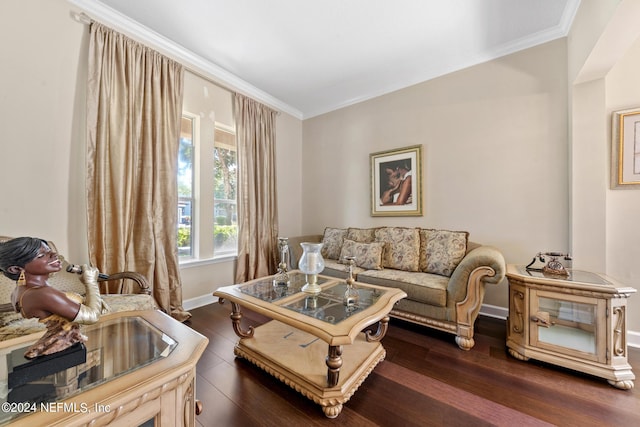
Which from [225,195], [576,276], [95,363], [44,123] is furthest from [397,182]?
[44,123]

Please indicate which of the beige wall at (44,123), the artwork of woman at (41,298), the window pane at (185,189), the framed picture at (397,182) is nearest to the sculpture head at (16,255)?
the artwork of woman at (41,298)

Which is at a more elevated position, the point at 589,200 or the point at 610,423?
the point at 589,200

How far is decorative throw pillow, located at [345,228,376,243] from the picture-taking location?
3244 mm

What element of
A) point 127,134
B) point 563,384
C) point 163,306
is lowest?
point 563,384

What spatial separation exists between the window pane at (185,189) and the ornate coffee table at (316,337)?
135 centimetres

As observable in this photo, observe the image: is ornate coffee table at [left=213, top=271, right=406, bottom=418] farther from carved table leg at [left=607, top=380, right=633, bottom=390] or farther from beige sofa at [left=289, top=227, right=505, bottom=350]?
carved table leg at [left=607, top=380, right=633, bottom=390]

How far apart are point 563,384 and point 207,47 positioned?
4.14m

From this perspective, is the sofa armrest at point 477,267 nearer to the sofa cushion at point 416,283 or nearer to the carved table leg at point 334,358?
the sofa cushion at point 416,283

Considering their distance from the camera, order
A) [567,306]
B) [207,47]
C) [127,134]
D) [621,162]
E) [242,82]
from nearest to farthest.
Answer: [567,306] < [621,162] < [127,134] < [207,47] < [242,82]

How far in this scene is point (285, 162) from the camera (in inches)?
159

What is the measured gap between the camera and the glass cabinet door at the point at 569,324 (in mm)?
1622

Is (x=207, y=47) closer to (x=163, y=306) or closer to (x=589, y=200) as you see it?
(x=163, y=306)

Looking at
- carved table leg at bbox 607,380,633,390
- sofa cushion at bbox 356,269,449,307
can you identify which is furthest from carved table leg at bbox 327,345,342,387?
carved table leg at bbox 607,380,633,390

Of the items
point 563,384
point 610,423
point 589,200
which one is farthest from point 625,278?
point 610,423
